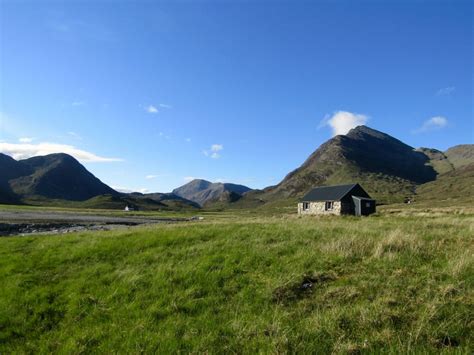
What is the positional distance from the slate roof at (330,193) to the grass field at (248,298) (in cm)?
5582

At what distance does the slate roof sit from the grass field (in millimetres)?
55816

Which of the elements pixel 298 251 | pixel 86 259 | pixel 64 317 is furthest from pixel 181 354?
pixel 86 259

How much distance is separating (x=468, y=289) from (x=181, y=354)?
6.90 metres

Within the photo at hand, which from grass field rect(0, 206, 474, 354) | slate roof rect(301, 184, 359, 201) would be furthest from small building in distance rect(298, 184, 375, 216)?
grass field rect(0, 206, 474, 354)

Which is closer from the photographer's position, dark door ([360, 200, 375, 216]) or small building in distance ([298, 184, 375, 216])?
dark door ([360, 200, 375, 216])

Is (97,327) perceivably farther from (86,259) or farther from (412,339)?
(412,339)

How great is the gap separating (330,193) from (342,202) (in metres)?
6.66

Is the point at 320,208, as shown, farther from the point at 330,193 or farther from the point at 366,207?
the point at 366,207

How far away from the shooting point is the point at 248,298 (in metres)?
8.12

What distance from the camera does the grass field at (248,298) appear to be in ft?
20.2

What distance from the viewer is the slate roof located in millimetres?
67069

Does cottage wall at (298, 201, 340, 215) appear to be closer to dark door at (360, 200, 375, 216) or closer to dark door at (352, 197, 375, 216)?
dark door at (352, 197, 375, 216)

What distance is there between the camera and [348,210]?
66125 millimetres

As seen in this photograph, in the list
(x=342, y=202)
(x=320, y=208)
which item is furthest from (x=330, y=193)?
(x=342, y=202)
